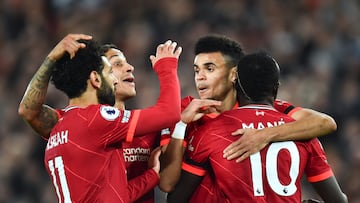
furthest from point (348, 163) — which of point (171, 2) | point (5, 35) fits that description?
point (5, 35)

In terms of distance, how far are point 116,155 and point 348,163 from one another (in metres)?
4.70

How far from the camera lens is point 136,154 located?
5.45 meters

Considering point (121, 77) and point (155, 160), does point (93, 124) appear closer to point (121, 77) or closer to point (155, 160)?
point (155, 160)

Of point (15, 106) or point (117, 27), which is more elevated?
point (117, 27)

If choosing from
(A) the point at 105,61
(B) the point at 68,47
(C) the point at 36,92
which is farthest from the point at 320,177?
(C) the point at 36,92

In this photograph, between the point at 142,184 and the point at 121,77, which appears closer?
the point at 142,184

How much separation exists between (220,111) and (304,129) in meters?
0.65

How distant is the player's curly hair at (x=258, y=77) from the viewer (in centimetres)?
510

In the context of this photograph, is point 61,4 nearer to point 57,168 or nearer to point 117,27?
point 117,27

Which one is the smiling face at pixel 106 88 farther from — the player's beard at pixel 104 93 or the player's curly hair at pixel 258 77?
the player's curly hair at pixel 258 77

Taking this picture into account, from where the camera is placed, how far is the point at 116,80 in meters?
5.28

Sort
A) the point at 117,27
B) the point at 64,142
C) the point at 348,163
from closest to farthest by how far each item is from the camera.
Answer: the point at 64,142 → the point at 348,163 → the point at 117,27

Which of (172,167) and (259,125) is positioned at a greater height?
(259,125)

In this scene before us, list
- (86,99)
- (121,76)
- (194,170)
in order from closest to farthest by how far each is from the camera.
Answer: (86,99), (194,170), (121,76)
